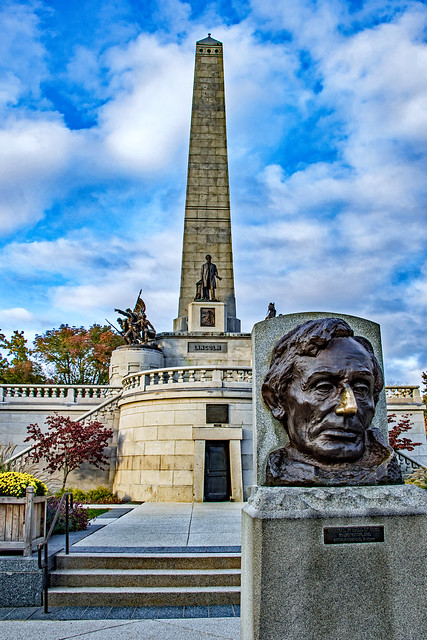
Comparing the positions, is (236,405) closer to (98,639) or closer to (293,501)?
(98,639)

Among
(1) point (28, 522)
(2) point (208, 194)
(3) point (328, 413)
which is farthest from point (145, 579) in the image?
(2) point (208, 194)

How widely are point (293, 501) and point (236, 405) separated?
13566 mm

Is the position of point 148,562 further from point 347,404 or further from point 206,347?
point 206,347

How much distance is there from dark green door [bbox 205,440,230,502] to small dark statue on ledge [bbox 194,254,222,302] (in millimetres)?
11132

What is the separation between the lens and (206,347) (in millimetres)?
25203

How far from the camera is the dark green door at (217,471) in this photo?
16000mm

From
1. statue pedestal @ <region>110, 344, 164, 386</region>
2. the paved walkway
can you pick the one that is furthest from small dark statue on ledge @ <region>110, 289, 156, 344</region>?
the paved walkway

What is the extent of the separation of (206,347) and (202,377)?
784 cm

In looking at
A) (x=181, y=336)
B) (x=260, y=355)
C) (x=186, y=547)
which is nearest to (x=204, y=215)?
(x=181, y=336)

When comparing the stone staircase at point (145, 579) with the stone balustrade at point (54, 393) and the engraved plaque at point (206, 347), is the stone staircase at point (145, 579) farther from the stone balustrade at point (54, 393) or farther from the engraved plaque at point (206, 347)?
the engraved plaque at point (206, 347)

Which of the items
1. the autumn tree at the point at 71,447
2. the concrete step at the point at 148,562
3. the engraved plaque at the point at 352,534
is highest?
the autumn tree at the point at 71,447

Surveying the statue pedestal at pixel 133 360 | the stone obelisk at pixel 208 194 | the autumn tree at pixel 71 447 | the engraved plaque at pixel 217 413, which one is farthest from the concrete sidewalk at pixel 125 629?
the stone obelisk at pixel 208 194

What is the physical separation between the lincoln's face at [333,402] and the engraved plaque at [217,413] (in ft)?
42.6

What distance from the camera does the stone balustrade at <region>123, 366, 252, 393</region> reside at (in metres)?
17.1
